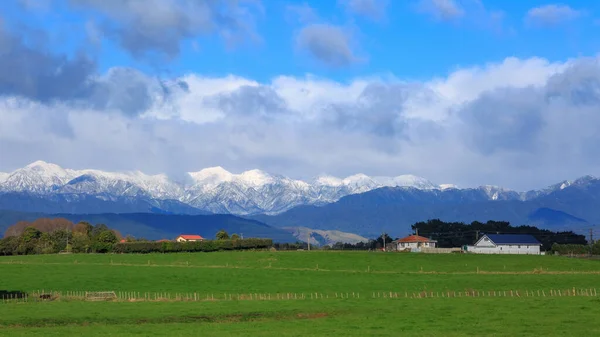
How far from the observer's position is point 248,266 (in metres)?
133

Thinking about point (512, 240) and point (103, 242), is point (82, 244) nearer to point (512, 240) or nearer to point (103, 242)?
point (103, 242)

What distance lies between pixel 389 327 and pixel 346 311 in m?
14.0

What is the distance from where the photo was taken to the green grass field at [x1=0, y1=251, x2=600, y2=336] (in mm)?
54688

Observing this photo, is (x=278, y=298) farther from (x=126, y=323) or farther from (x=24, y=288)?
(x=24, y=288)

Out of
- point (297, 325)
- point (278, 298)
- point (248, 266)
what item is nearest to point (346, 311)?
point (297, 325)

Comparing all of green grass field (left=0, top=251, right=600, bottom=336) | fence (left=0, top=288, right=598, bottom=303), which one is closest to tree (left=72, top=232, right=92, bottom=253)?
green grass field (left=0, top=251, right=600, bottom=336)

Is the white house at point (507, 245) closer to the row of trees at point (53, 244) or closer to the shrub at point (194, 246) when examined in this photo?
the shrub at point (194, 246)

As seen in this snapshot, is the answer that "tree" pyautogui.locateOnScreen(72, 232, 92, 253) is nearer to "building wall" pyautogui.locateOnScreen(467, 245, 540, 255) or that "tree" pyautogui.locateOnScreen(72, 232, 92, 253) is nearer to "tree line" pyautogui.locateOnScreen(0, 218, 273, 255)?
"tree line" pyautogui.locateOnScreen(0, 218, 273, 255)

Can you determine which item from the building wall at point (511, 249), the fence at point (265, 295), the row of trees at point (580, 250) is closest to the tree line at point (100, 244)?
the building wall at point (511, 249)

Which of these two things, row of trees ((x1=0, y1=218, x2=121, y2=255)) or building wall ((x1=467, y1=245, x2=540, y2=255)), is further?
building wall ((x1=467, y1=245, x2=540, y2=255))

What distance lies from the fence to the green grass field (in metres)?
1.08

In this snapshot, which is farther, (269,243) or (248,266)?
(269,243)

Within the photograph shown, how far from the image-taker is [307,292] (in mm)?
92812

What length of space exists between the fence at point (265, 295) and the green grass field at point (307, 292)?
Answer: 1.08 meters
